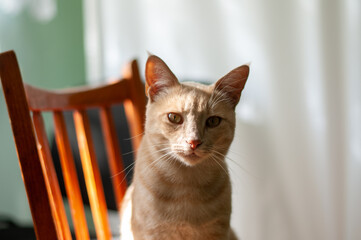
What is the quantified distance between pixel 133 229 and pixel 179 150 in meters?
0.23

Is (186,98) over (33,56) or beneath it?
beneath

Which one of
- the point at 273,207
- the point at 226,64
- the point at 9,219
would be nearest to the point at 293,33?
the point at 226,64

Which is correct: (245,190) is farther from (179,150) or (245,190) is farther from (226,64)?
(179,150)

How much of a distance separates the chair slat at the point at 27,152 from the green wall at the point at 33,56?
108cm

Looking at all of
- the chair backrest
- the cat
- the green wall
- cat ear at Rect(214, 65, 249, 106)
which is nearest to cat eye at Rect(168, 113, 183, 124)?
the cat

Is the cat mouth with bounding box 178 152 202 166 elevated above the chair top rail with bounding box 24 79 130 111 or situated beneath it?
situated beneath

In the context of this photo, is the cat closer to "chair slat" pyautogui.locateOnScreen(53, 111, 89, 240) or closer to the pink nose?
the pink nose

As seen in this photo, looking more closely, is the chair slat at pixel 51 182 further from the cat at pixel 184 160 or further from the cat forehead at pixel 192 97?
the cat forehead at pixel 192 97

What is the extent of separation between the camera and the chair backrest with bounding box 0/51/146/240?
68 cm

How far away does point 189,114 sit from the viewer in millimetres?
800

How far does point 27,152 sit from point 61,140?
230 millimetres

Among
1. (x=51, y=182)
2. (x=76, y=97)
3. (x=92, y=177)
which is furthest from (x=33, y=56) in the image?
(x=51, y=182)

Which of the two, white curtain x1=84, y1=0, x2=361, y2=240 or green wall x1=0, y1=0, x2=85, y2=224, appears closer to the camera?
white curtain x1=84, y1=0, x2=361, y2=240

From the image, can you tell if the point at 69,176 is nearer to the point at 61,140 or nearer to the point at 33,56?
the point at 61,140
